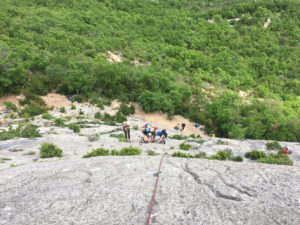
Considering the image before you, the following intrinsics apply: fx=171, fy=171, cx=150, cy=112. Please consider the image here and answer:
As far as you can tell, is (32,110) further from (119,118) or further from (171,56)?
(171,56)

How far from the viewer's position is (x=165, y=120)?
23.7 metres

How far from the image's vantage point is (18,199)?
3.81 meters

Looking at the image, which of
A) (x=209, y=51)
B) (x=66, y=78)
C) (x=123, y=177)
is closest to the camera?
(x=123, y=177)

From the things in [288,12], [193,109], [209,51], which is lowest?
[193,109]

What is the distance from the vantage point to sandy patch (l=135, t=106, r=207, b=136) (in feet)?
74.0

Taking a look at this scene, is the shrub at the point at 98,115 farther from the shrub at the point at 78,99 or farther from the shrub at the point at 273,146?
the shrub at the point at 273,146

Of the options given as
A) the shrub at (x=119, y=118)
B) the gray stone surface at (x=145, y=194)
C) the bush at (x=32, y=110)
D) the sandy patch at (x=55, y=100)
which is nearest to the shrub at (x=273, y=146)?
the gray stone surface at (x=145, y=194)

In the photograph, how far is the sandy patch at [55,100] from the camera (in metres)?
21.0

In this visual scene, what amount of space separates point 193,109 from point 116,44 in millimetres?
27004

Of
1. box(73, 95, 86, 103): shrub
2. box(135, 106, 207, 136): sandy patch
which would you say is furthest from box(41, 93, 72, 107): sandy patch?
box(135, 106, 207, 136): sandy patch

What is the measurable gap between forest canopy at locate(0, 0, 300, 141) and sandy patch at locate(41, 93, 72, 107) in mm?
1001

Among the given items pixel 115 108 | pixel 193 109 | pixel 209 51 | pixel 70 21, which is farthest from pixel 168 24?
pixel 115 108

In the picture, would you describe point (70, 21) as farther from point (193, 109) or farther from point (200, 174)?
point (200, 174)

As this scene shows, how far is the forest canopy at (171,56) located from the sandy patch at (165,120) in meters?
1.27
